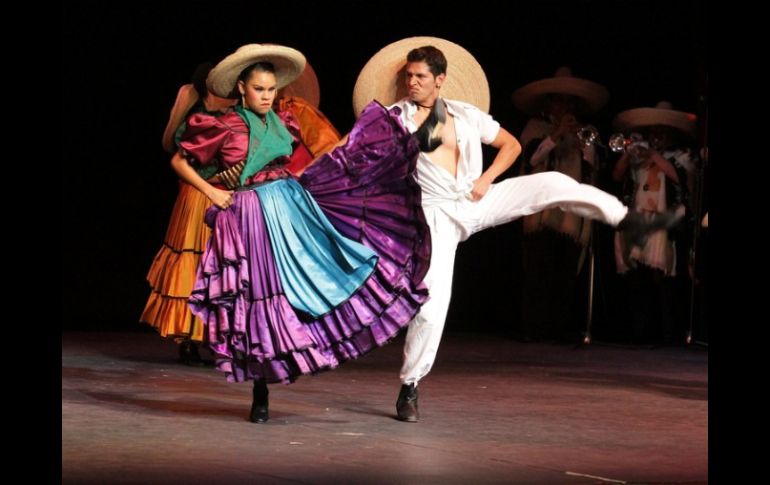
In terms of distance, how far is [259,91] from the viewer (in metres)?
6.28

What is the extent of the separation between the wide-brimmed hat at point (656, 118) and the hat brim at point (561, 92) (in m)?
0.16

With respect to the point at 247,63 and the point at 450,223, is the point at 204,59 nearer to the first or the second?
the point at 247,63

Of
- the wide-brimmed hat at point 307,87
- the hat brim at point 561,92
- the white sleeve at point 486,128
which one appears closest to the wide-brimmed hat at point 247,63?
the white sleeve at point 486,128

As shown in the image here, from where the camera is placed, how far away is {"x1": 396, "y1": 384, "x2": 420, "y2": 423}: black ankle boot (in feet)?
20.8

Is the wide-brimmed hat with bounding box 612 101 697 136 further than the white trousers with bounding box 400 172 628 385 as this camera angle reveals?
Yes

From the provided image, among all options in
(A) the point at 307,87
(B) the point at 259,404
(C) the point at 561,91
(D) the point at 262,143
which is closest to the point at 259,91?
(D) the point at 262,143

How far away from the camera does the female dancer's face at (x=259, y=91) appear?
247 inches

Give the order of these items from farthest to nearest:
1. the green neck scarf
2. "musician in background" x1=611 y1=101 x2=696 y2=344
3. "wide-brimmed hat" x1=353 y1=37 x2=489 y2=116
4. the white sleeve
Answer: "musician in background" x1=611 y1=101 x2=696 y2=344 → "wide-brimmed hat" x1=353 y1=37 x2=489 y2=116 → the white sleeve → the green neck scarf

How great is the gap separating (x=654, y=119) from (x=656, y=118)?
0.01 m

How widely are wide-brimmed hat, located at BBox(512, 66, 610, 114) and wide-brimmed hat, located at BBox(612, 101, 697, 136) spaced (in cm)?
16

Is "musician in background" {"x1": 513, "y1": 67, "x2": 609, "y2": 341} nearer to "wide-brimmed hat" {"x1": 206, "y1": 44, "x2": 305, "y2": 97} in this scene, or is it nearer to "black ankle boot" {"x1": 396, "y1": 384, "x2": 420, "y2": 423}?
"wide-brimmed hat" {"x1": 206, "y1": 44, "x2": 305, "y2": 97}

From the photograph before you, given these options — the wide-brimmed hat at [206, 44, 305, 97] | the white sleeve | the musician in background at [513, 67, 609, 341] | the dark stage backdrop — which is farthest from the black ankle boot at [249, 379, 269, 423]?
the dark stage backdrop

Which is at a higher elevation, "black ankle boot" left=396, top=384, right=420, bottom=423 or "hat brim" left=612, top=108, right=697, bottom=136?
"hat brim" left=612, top=108, right=697, bottom=136

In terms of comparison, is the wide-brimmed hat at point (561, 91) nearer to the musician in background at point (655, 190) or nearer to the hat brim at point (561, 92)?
the hat brim at point (561, 92)
